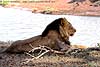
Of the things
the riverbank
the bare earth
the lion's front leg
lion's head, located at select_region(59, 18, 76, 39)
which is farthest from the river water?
the riverbank

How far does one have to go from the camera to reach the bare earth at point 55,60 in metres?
6.39

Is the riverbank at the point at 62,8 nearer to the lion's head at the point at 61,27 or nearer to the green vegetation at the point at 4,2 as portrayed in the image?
the green vegetation at the point at 4,2

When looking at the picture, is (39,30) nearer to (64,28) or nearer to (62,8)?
(64,28)

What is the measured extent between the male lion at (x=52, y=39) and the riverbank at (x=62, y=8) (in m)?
22.2

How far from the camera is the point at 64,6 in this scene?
37531mm

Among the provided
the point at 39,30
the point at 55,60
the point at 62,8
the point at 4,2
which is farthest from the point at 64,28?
the point at 4,2

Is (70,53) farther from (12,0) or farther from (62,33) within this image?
(12,0)

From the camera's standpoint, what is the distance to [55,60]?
6734mm

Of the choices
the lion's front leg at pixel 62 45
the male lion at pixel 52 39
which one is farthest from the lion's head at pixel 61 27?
the lion's front leg at pixel 62 45

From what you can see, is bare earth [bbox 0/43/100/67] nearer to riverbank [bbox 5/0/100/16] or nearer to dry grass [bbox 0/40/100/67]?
dry grass [bbox 0/40/100/67]

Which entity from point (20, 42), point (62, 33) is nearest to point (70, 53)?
point (62, 33)

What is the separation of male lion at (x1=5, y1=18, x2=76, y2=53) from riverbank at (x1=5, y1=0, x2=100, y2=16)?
2221 cm

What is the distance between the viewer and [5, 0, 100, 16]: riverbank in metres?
31.5

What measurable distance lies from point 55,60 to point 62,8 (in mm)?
29816
